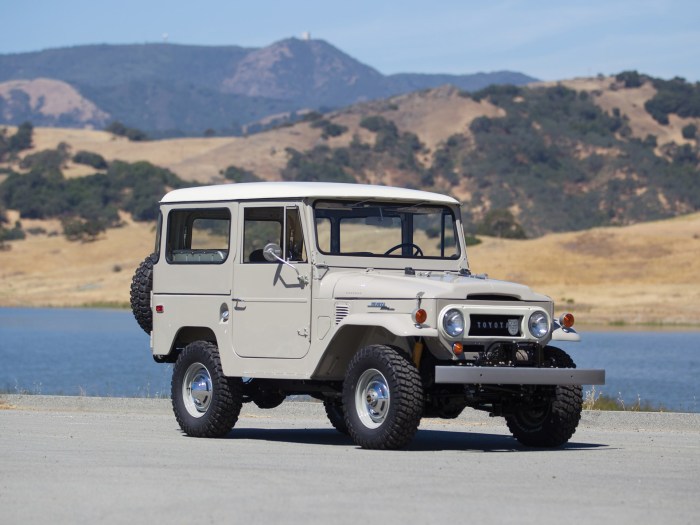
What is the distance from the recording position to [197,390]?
50.9 ft

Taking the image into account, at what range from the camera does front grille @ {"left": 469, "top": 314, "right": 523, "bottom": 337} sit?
13.9m

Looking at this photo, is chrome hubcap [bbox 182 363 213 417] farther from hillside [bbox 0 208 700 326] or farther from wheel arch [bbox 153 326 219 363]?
hillside [bbox 0 208 700 326]

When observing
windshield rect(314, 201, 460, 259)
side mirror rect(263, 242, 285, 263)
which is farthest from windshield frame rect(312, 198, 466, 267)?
side mirror rect(263, 242, 285, 263)

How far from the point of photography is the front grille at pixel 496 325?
546 inches

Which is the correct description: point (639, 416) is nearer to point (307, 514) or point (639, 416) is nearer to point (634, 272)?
point (307, 514)

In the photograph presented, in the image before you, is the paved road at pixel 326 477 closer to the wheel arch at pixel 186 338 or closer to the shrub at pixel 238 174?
the wheel arch at pixel 186 338

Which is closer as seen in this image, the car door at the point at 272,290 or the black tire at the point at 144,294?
the car door at the point at 272,290

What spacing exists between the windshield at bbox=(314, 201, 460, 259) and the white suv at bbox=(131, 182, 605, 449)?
16 millimetres

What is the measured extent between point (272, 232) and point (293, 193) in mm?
560

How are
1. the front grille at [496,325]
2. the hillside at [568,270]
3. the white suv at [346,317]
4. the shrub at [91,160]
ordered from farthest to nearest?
1. the shrub at [91,160]
2. the hillside at [568,270]
3. the front grille at [496,325]
4. the white suv at [346,317]

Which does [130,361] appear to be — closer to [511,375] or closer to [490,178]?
[511,375]

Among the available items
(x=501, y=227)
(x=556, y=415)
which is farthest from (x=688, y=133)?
(x=556, y=415)

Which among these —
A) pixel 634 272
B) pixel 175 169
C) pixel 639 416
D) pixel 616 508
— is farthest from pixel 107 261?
pixel 616 508

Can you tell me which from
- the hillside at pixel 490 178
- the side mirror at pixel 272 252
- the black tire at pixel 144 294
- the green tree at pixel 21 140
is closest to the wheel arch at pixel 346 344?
the side mirror at pixel 272 252
